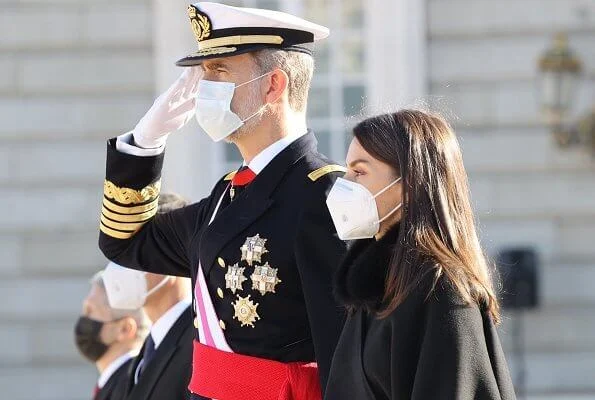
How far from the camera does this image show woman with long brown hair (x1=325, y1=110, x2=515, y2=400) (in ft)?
11.4

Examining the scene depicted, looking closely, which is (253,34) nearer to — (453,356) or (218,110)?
(218,110)

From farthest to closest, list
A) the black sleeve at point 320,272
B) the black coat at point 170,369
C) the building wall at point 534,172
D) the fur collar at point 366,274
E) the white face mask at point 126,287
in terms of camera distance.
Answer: the building wall at point 534,172 → the white face mask at point 126,287 → the black coat at point 170,369 → the black sleeve at point 320,272 → the fur collar at point 366,274

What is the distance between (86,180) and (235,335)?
265 inches

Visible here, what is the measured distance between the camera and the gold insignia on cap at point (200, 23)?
14.9 ft

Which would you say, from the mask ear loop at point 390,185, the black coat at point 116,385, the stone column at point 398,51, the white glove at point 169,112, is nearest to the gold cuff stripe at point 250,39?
the white glove at point 169,112

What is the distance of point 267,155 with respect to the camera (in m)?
4.39

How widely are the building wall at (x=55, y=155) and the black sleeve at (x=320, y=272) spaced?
263 inches

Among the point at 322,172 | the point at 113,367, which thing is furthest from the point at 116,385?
the point at 322,172

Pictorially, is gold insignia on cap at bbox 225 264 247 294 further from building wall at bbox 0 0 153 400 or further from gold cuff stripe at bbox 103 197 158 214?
building wall at bbox 0 0 153 400

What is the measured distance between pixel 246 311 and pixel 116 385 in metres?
1.77

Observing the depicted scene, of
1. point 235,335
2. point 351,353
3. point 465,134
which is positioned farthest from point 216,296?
point 465,134

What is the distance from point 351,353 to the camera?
3.69 meters

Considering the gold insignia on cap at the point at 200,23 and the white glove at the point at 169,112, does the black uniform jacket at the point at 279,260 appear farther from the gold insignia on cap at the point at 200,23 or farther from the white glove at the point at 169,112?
the gold insignia on cap at the point at 200,23

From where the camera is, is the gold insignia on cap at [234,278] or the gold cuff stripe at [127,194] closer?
the gold insignia on cap at [234,278]
